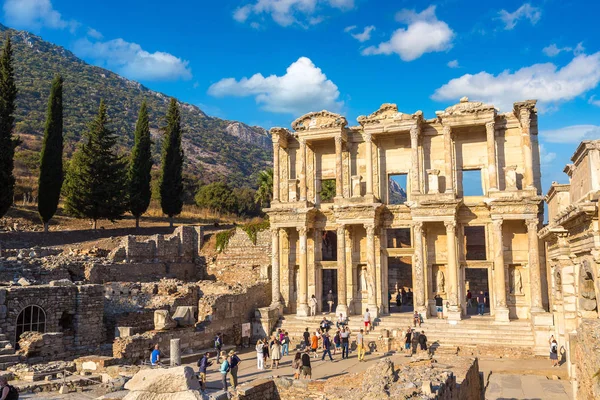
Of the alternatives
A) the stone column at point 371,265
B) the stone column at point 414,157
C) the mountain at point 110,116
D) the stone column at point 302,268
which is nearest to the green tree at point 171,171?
the stone column at point 302,268

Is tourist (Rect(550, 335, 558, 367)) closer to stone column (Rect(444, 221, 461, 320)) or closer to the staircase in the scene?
the staircase

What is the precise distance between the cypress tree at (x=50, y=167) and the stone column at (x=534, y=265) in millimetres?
29765

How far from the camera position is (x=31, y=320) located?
16.4 metres

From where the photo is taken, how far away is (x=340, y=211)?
85.8 ft

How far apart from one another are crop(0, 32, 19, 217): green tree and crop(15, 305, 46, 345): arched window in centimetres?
1714

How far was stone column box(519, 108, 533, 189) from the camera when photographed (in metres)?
24.0

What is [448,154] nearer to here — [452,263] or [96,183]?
[452,263]

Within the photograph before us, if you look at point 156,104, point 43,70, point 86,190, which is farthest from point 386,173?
point 156,104

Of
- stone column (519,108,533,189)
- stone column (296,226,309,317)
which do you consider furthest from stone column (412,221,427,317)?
stone column (296,226,309,317)

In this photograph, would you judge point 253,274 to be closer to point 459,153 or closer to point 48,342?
point 459,153

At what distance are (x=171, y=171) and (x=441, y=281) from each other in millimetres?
24254

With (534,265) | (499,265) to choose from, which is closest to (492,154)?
(499,265)

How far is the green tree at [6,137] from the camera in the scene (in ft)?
101

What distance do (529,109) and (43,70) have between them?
112 metres
